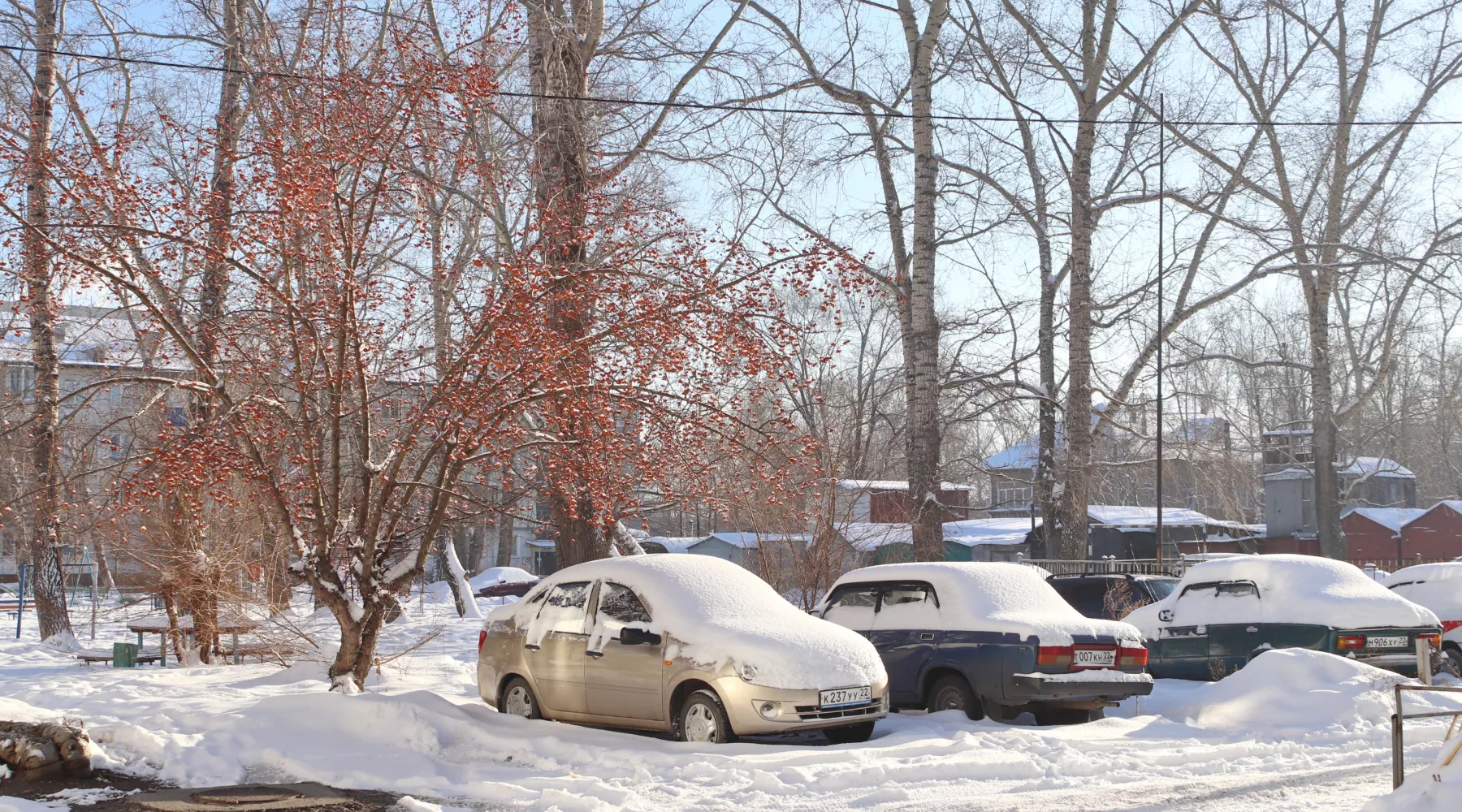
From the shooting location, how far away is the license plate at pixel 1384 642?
1322 centimetres

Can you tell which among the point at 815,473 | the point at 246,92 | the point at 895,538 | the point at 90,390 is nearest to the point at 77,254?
the point at 90,390

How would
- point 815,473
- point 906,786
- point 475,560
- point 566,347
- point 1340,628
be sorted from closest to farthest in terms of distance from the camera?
1. point 906,786
2. point 566,347
3. point 815,473
4. point 1340,628
5. point 475,560

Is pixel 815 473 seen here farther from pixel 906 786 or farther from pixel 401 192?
pixel 401 192

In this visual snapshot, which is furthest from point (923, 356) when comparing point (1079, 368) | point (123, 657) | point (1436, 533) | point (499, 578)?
point (1436, 533)

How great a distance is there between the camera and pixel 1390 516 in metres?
55.0

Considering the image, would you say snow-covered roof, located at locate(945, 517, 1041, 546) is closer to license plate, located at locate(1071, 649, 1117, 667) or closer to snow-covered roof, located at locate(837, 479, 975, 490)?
snow-covered roof, located at locate(837, 479, 975, 490)

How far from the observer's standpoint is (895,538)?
988 inches

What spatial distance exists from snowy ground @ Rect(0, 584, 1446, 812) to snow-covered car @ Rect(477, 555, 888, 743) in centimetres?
28

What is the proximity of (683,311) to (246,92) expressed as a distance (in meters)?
11.2

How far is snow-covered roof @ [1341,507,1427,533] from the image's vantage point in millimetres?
54281

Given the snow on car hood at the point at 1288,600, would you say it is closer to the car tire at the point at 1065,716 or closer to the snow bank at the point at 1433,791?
the car tire at the point at 1065,716

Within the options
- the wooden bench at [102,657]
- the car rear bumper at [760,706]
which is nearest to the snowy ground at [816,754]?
the car rear bumper at [760,706]

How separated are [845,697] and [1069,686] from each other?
247 cm

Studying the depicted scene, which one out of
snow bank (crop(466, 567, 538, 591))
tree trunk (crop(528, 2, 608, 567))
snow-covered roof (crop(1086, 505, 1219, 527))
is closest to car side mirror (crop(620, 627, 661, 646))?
tree trunk (crop(528, 2, 608, 567))
